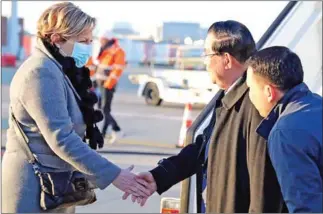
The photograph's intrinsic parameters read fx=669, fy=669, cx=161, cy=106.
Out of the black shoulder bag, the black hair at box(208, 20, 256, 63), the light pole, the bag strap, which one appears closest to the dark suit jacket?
the black hair at box(208, 20, 256, 63)

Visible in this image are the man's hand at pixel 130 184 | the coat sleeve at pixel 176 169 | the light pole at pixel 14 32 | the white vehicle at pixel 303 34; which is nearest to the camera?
the man's hand at pixel 130 184

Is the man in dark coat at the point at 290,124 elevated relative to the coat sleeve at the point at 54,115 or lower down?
elevated

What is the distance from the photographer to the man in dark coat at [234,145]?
2492 millimetres

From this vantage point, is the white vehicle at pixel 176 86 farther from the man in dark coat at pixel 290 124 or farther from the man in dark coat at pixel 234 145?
the man in dark coat at pixel 290 124

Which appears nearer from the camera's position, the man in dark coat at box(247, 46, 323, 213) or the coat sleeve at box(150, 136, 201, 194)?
the man in dark coat at box(247, 46, 323, 213)

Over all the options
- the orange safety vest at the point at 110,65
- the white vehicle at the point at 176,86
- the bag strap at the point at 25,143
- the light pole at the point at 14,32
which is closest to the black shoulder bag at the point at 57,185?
the bag strap at the point at 25,143

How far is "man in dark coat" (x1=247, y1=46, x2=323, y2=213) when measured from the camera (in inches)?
90.5

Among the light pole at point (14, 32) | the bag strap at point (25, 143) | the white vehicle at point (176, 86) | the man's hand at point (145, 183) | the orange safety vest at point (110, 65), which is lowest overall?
the light pole at point (14, 32)

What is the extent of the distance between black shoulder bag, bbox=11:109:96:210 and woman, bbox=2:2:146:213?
2 centimetres

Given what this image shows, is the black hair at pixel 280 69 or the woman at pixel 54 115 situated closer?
the black hair at pixel 280 69

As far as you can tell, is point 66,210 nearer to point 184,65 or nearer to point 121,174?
point 121,174

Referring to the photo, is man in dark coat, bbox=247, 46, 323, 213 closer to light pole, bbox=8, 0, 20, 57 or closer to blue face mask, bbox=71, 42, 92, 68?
blue face mask, bbox=71, 42, 92, 68

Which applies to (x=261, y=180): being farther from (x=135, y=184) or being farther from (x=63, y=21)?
(x=63, y=21)

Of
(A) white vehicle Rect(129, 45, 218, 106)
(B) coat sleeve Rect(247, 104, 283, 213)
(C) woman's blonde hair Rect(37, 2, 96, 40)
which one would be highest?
(C) woman's blonde hair Rect(37, 2, 96, 40)
